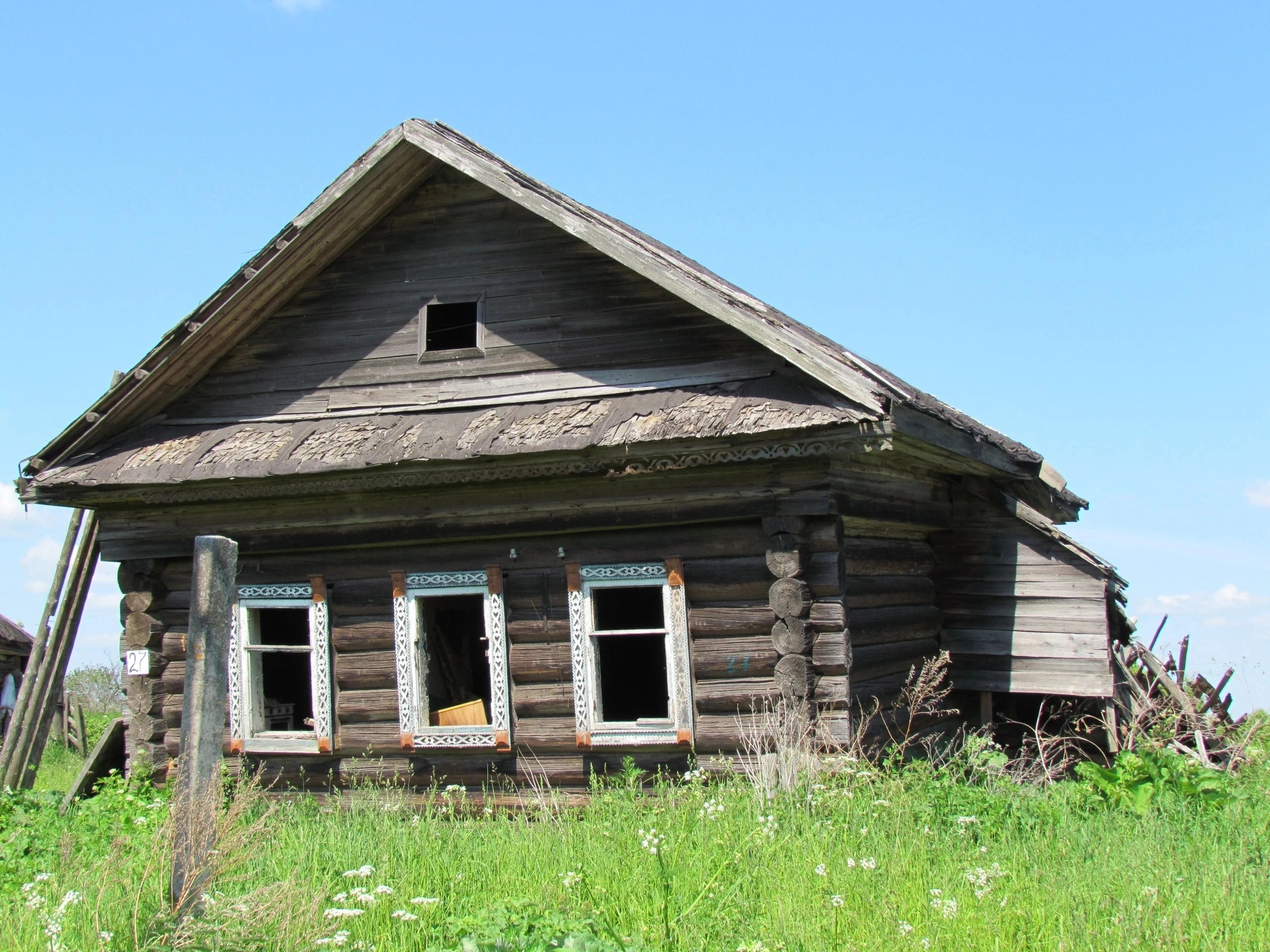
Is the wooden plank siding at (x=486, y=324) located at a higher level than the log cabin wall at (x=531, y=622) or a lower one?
higher

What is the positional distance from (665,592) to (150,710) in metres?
4.99

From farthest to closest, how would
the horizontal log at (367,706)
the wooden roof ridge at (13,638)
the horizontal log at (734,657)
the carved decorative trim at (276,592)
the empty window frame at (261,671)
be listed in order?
the wooden roof ridge at (13,638)
the carved decorative trim at (276,592)
the empty window frame at (261,671)
the horizontal log at (367,706)
the horizontal log at (734,657)

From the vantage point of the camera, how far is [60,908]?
16.5 ft

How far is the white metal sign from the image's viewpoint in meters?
10.5

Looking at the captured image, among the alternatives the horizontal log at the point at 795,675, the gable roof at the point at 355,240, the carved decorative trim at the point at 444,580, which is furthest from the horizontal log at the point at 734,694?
the gable roof at the point at 355,240

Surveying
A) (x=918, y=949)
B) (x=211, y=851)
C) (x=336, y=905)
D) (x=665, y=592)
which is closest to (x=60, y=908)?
(x=211, y=851)

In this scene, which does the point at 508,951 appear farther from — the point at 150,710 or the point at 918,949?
the point at 150,710

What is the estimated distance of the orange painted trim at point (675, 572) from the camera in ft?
29.0

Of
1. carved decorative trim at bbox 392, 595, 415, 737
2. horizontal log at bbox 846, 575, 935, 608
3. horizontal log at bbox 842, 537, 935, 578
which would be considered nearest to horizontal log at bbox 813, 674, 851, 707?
horizontal log at bbox 846, 575, 935, 608

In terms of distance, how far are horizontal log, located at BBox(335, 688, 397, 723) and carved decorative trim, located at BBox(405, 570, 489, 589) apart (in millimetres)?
923

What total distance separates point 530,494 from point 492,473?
35 centimetres

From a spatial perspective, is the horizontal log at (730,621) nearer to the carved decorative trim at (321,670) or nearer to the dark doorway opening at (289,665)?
the carved decorative trim at (321,670)

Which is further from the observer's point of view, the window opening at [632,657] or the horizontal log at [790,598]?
the window opening at [632,657]

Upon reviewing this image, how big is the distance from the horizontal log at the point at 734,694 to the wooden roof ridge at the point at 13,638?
18616 mm
